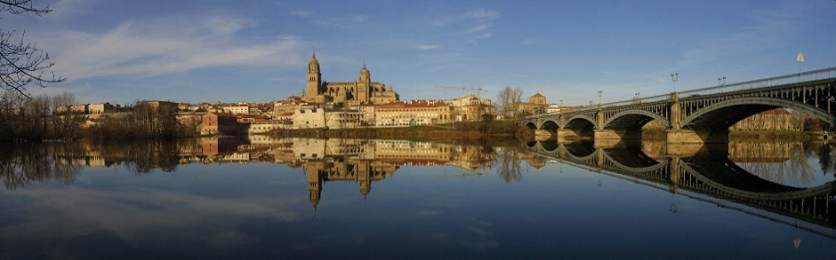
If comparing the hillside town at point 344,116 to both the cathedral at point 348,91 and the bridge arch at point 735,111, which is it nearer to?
the cathedral at point 348,91

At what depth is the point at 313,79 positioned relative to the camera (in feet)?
604

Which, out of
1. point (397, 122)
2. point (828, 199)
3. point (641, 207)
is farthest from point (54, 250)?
point (397, 122)

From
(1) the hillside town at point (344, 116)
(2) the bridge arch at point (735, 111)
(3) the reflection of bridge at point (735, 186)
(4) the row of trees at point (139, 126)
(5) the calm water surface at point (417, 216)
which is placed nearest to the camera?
(5) the calm water surface at point (417, 216)

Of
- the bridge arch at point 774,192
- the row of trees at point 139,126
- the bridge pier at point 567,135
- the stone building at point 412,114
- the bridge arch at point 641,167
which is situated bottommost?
the bridge arch at point 774,192

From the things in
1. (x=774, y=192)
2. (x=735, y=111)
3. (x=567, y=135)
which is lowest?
(x=774, y=192)

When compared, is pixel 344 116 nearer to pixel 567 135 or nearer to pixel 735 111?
pixel 567 135

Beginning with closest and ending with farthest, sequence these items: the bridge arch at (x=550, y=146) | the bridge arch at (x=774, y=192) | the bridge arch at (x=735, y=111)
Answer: the bridge arch at (x=774, y=192) → the bridge arch at (x=735, y=111) → the bridge arch at (x=550, y=146)

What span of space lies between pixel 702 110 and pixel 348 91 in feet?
495

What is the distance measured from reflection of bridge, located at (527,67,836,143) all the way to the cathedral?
10063 cm

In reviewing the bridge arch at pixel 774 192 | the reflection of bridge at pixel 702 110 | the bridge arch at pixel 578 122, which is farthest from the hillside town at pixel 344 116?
the bridge arch at pixel 774 192

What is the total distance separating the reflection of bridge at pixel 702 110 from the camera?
32344mm

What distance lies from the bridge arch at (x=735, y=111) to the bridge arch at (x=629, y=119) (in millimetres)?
Result: 5105

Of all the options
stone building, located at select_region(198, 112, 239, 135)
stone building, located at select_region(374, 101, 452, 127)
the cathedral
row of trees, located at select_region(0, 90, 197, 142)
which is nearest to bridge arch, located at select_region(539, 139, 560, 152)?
row of trees, located at select_region(0, 90, 197, 142)

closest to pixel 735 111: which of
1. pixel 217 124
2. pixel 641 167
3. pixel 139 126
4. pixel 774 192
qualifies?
pixel 641 167
